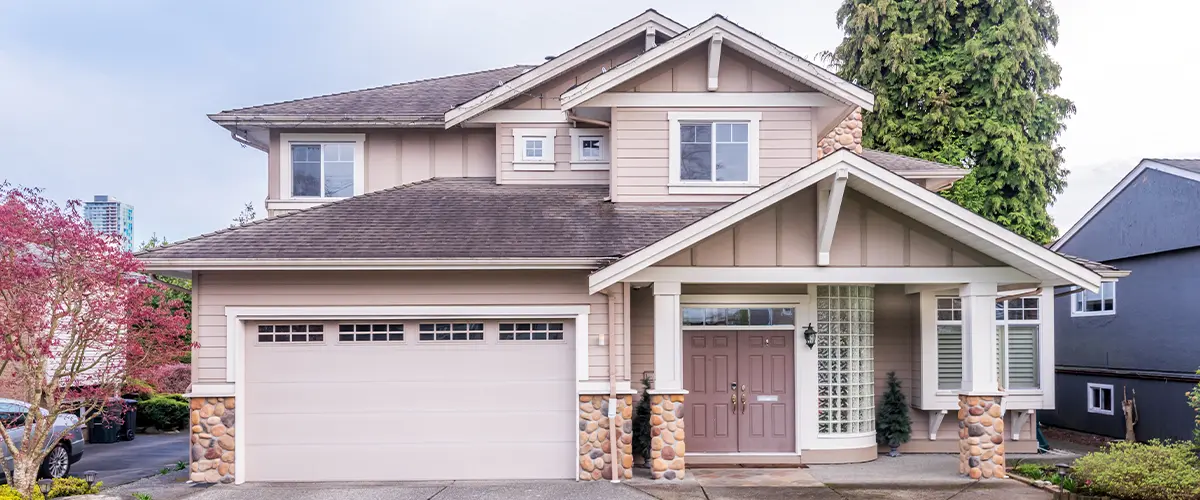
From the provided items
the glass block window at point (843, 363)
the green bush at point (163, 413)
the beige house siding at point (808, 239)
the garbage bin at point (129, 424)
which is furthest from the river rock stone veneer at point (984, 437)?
the green bush at point (163, 413)

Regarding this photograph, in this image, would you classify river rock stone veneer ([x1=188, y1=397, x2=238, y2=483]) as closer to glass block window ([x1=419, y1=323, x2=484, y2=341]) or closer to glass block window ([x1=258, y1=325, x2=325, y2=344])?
glass block window ([x1=258, y1=325, x2=325, y2=344])

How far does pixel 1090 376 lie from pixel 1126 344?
1.21m

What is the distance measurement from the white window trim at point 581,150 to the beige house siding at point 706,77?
119cm

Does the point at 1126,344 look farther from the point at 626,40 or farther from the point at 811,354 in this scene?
the point at 626,40

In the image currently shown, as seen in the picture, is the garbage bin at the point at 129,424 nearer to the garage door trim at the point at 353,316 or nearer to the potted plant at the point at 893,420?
the garage door trim at the point at 353,316

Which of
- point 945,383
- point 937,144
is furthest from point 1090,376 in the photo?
point 937,144

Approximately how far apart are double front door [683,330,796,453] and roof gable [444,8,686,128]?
4.35 metres

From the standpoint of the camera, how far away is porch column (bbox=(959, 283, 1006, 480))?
1052cm

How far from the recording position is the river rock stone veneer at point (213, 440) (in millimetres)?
10539

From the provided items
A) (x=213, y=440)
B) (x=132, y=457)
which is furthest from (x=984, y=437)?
(x=132, y=457)

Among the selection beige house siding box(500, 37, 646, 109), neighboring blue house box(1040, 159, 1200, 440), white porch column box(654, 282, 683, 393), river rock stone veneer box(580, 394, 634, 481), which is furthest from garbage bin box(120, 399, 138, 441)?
neighboring blue house box(1040, 159, 1200, 440)

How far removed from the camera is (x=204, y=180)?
26.4m

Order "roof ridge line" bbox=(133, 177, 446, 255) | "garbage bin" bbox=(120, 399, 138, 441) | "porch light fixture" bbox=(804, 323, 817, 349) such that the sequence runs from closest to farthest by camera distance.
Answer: "roof ridge line" bbox=(133, 177, 446, 255) < "porch light fixture" bbox=(804, 323, 817, 349) < "garbage bin" bbox=(120, 399, 138, 441)

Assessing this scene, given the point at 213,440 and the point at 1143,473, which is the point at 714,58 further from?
the point at 213,440
